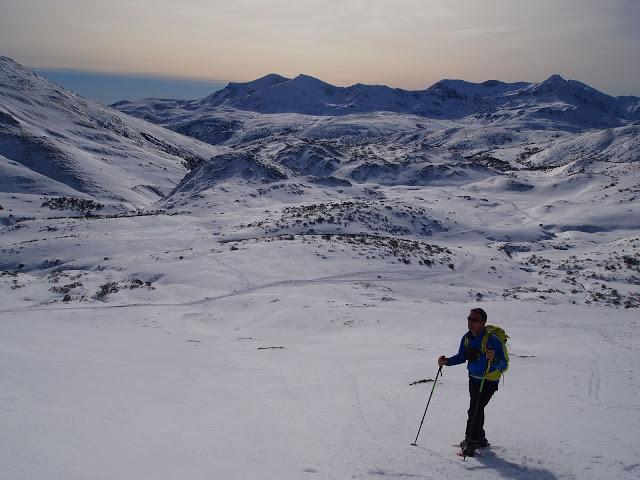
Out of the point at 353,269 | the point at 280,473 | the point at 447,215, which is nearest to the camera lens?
the point at 280,473

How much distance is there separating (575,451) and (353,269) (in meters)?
32.5

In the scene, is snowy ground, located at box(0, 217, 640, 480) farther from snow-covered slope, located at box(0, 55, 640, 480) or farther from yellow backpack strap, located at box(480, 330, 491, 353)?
yellow backpack strap, located at box(480, 330, 491, 353)

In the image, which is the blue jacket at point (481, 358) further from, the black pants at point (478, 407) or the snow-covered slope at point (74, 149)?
the snow-covered slope at point (74, 149)

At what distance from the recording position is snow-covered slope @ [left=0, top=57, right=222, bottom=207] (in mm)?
92188

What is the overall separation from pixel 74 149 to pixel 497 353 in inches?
4892

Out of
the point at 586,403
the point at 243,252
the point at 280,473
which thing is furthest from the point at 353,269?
the point at 280,473

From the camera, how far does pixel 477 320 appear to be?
280 inches

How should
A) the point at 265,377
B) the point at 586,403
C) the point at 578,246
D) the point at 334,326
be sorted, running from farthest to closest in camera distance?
the point at 578,246 → the point at 334,326 → the point at 265,377 → the point at 586,403

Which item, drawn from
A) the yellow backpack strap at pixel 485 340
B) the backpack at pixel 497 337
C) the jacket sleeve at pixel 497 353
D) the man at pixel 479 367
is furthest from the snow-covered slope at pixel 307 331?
the yellow backpack strap at pixel 485 340

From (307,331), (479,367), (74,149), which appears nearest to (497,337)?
(479,367)

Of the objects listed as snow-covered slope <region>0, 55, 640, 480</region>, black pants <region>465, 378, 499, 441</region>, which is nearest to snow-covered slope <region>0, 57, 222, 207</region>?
snow-covered slope <region>0, 55, 640, 480</region>

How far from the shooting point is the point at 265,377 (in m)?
12.4

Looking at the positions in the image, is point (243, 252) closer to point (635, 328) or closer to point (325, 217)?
point (325, 217)

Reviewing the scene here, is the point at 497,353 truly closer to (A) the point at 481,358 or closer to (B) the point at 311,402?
(A) the point at 481,358
